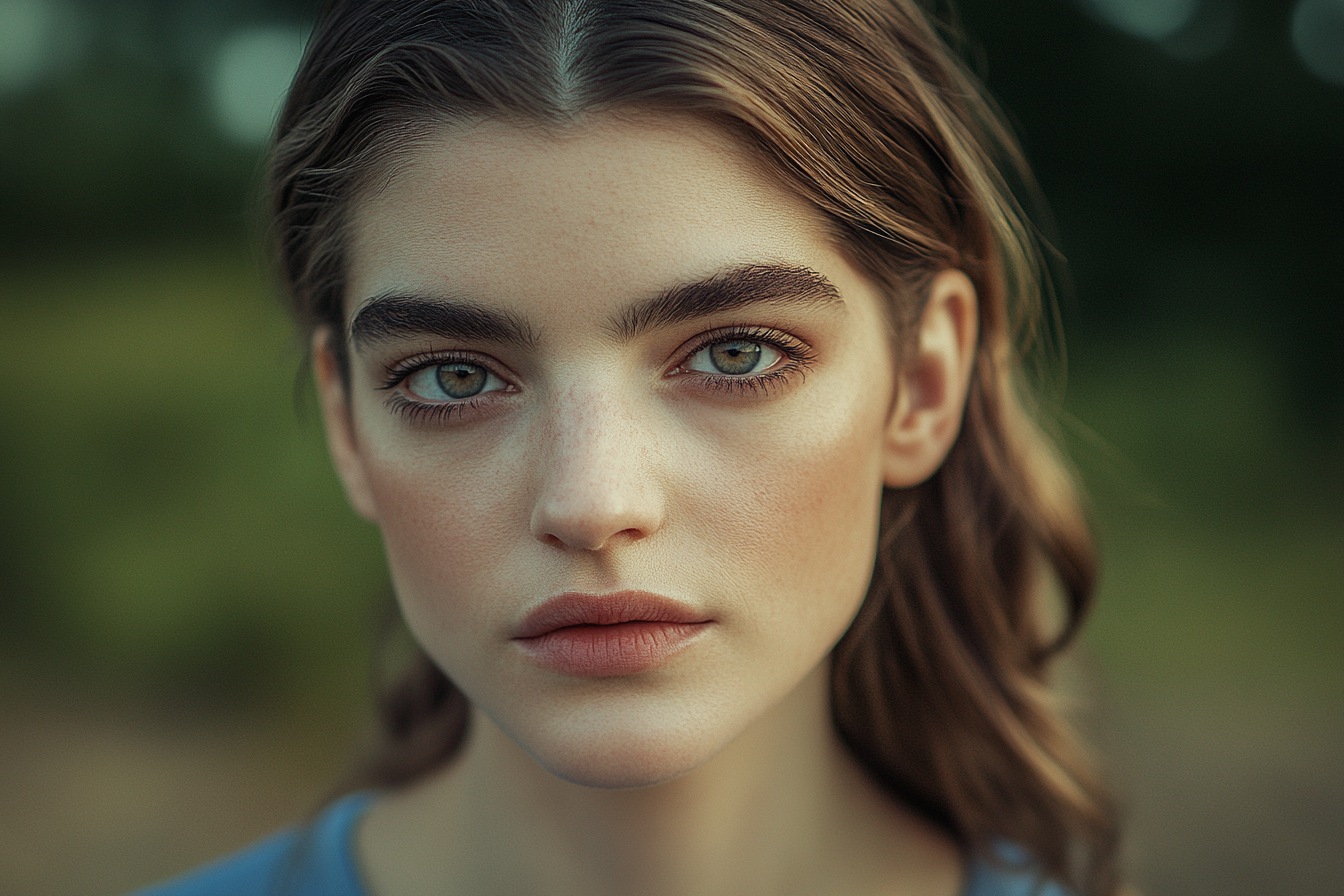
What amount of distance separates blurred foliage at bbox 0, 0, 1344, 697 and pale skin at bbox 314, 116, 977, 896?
9.51 ft

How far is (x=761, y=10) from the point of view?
1.27 m

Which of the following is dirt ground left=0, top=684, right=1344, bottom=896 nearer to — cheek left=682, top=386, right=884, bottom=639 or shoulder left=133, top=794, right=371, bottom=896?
shoulder left=133, top=794, right=371, bottom=896

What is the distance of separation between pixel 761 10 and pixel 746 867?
1205 mm

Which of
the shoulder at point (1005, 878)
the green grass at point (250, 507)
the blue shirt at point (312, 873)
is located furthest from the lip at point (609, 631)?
the green grass at point (250, 507)

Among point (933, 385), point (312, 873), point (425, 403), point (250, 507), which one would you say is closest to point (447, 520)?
point (425, 403)

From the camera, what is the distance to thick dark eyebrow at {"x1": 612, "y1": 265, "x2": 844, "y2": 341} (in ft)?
3.86

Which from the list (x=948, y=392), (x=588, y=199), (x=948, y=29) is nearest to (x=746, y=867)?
(x=948, y=392)

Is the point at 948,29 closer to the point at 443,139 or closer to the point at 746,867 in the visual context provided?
the point at 443,139

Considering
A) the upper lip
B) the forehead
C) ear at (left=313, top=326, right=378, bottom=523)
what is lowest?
the upper lip

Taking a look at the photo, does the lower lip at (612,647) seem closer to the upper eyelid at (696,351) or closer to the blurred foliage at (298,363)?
A: the upper eyelid at (696,351)

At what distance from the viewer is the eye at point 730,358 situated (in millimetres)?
1256

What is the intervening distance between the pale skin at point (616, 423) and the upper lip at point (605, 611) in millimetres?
13

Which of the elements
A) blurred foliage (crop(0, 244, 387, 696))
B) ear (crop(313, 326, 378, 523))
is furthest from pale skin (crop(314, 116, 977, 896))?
blurred foliage (crop(0, 244, 387, 696))

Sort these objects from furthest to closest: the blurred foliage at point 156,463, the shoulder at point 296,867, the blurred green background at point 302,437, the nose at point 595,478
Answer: the blurred foliage at point 156,463
the blurred green background at point 302,437
the shoulder at point 296,867
the nose at point 595,478
